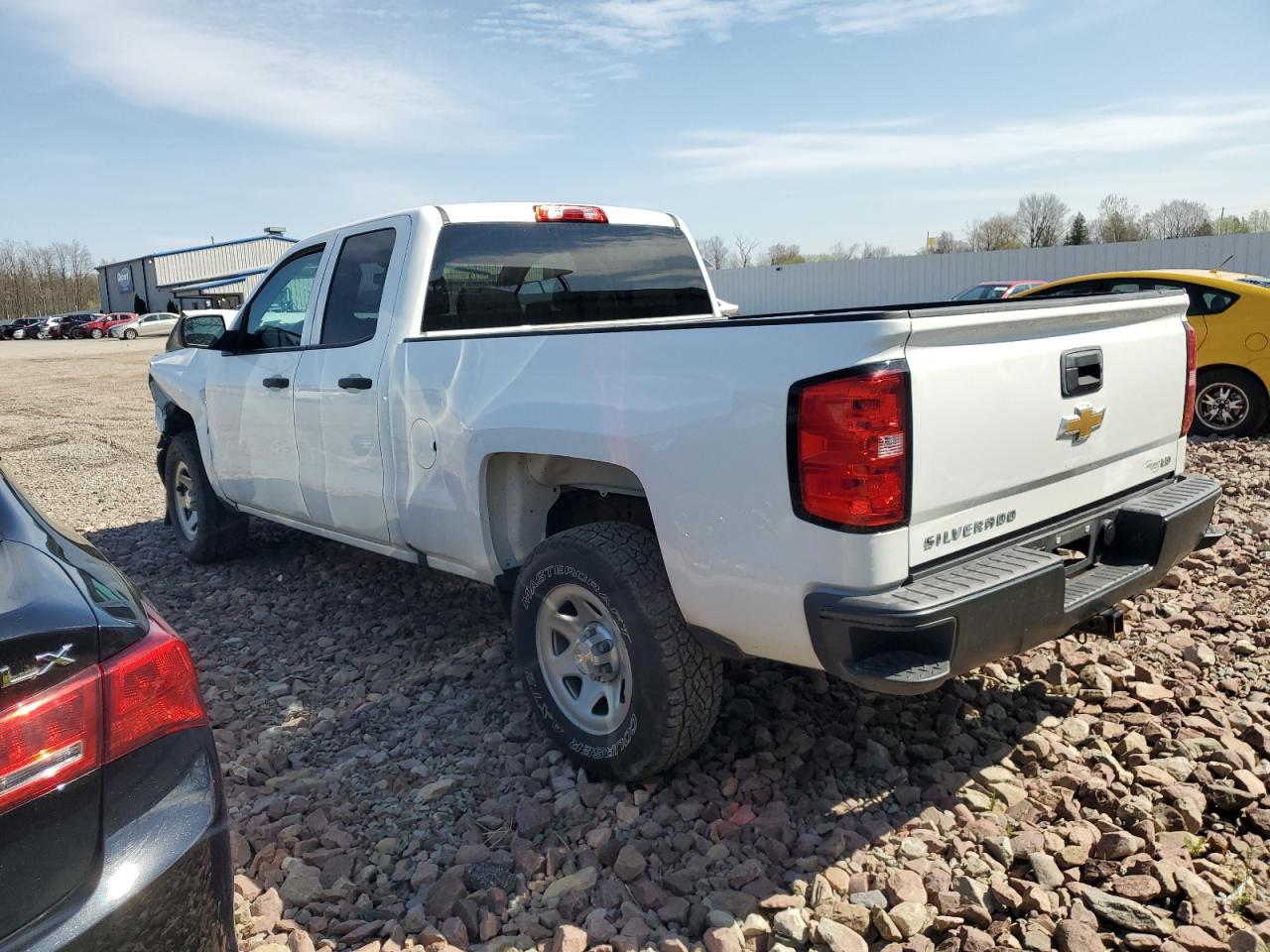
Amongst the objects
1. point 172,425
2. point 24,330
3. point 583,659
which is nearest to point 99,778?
point 583,659

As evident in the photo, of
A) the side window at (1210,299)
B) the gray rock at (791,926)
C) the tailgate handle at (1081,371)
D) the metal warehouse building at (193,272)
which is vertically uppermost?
the metal warehouse building at (193,272)

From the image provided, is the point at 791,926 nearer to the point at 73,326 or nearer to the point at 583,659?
the point at 583,659

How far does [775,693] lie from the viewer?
3.92 m

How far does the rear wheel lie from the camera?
8.76 m

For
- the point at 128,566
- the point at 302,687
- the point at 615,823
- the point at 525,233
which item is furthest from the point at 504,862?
the point at 128,566

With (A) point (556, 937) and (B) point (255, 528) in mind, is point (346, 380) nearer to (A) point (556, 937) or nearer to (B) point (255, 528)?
(A) point (556, 937)

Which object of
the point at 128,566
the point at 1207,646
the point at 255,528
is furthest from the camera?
the point at 255,528

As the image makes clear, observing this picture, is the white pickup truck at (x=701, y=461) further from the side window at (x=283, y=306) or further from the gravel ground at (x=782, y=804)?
the gravel ground at (x=782, y=804)

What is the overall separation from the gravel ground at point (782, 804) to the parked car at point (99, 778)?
1.07 meters

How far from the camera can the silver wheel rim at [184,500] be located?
6.46 meters

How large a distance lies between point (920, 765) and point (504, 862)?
1.46m

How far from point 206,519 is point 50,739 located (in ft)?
16.0

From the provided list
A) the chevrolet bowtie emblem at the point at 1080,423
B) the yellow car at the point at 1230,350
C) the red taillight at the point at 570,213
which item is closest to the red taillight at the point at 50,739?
the chevrolet bowtie emblem at the point at 1080,423

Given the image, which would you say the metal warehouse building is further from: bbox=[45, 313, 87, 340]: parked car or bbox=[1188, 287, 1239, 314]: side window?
bbox=[1188, 287, 1239, 314]: side window
